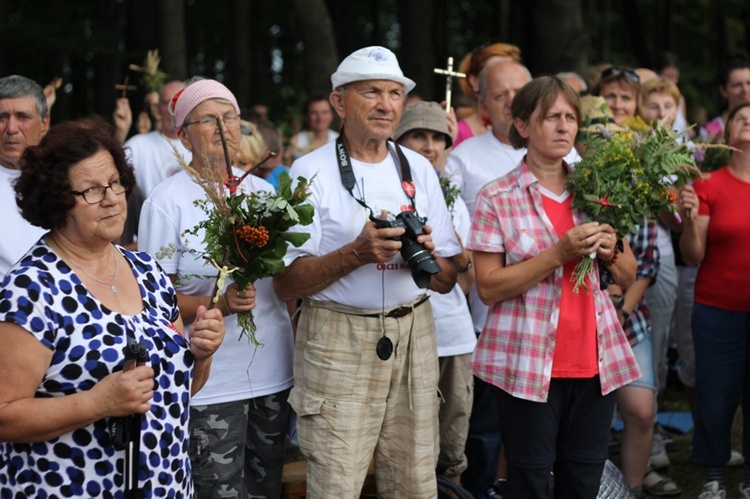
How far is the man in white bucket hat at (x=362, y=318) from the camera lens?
4129 mm

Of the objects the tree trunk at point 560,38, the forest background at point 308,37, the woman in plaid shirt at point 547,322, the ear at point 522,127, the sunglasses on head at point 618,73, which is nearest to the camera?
the woman in plaid shirt at point 547,322

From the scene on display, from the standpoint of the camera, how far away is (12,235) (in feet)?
13.8

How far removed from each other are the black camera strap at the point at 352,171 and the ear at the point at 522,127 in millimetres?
591

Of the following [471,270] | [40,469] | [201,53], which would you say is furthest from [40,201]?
[201,53]

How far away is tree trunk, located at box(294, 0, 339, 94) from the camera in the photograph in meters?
11.3

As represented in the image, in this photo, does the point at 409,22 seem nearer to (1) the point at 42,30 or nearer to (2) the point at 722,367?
(1) the point at 42,30

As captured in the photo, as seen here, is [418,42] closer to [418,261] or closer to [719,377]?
[719,377]

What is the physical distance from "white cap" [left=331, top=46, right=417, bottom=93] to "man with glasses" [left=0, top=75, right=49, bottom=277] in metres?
1.39

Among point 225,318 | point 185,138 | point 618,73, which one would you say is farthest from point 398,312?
point 618,73

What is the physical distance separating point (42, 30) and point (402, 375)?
15.3m

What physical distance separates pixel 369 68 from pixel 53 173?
1.65m

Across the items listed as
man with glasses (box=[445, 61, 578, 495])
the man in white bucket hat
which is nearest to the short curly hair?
the man in white bucket hat

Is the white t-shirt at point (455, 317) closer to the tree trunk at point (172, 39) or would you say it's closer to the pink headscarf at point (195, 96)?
the pink headscarf at point (195, 96)

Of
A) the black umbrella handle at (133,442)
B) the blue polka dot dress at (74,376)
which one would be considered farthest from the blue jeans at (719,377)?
the black umbrella handle at (133,442)
